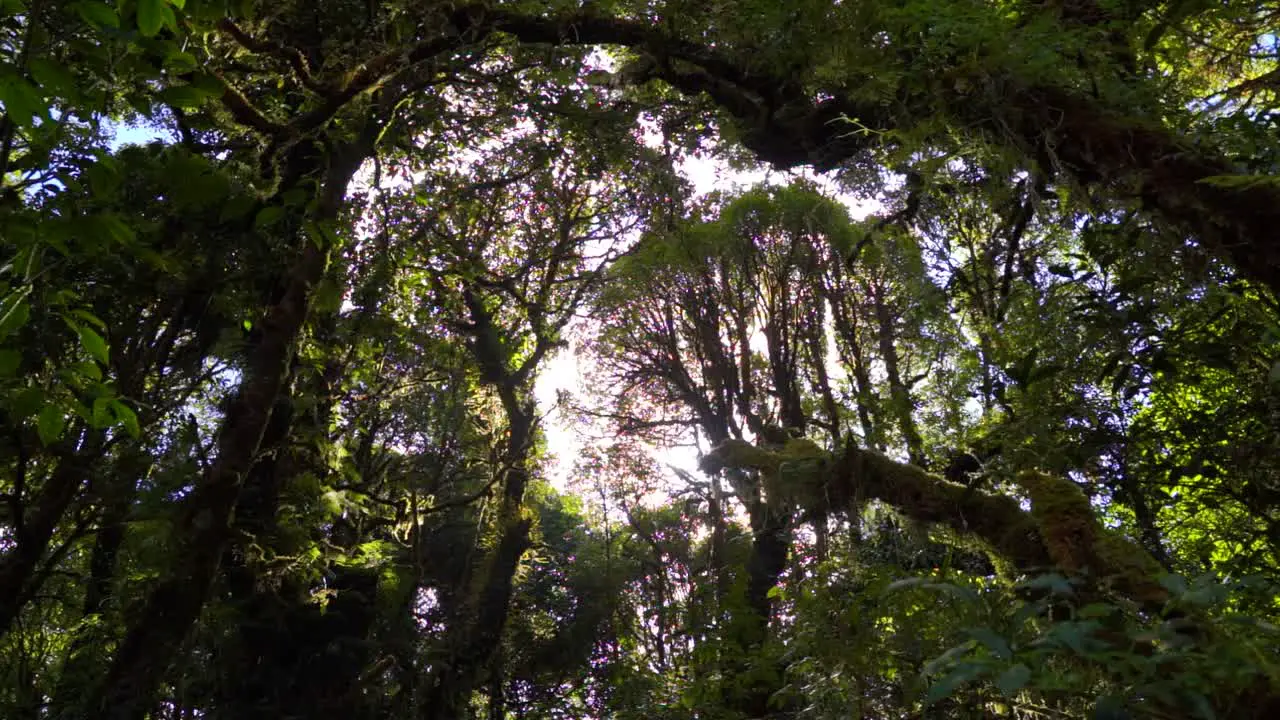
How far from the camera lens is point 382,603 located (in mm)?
7762

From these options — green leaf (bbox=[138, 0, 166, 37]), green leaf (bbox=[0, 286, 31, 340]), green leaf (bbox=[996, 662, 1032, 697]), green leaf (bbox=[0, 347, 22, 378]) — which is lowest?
green leaf (bbox=[996, 662, 1032, 697])

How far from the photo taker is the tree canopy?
1912mm

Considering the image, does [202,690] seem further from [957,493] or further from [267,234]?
[957,493]

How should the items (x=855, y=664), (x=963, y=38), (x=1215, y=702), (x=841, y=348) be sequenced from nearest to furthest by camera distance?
1. (x=1215, y=702)
2. (x=963, y=38)
3. (x=855, y=664)
4. (x=841, y=348)

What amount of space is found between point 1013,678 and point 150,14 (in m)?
1.98

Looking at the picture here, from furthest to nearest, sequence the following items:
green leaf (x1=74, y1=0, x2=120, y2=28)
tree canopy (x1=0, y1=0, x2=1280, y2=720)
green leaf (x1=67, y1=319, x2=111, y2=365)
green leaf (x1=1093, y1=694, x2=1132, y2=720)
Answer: tree canopy (x1=0, y1=0, x2=1280, y2=720)
green leaf (x1=1093, y1=694, x2=1132, y2=720)
green leaf (x1=67, y1=319, x2=111, y2=365)
green leaf (x1=74, y1=0, x2=120, y2=28)

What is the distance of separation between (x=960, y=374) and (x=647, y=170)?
3.85 meters

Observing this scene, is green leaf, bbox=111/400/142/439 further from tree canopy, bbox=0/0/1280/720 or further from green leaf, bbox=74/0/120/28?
green leaf, bbox=74/0/120/28

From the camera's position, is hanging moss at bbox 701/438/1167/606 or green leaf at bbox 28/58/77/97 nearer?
green leaf at bbox 28/58/77/97

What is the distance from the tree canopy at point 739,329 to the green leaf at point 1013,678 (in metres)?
0.07

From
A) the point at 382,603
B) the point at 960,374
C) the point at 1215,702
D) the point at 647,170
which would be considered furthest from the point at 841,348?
the point at 1215,702

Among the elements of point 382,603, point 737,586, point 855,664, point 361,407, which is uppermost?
point 361,407

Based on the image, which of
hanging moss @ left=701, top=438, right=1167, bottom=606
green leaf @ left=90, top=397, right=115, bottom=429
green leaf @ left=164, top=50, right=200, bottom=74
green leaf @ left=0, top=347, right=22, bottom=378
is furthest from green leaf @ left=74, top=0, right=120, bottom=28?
hanging moss @ left=701, top=438, right=1167, bottom=606

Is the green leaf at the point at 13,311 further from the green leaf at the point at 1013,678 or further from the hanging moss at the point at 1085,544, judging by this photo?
the hanging moss at the point at 1085,544
